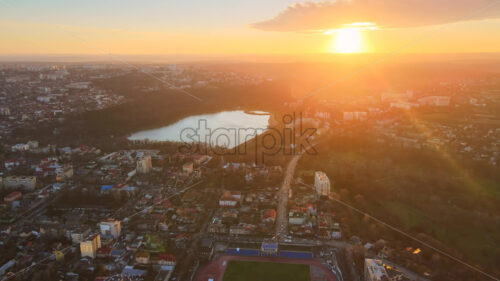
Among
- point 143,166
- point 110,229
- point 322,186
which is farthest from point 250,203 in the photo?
point 143,166

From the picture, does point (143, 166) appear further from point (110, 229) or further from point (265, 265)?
point (265, 265)

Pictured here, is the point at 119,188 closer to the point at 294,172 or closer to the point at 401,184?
the point at 294,172

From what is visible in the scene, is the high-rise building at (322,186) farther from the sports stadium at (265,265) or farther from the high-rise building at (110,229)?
the high-rise building at (110,229)

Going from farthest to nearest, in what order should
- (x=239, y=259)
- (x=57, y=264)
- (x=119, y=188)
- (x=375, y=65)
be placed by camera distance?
(x=375, y=65) < (x=119, y=188) < (x=239, y=259) < (x=57, y=264)

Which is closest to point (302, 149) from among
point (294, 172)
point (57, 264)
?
point (294, 172)

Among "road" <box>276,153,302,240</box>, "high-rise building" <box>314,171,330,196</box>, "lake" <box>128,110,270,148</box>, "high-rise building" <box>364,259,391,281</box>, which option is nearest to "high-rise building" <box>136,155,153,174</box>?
"lake" <box>128,110,270,148</box>

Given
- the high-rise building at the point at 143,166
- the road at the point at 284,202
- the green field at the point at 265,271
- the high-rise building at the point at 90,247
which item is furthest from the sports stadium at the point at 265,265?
A: the high-rise building at the point at 143,166
